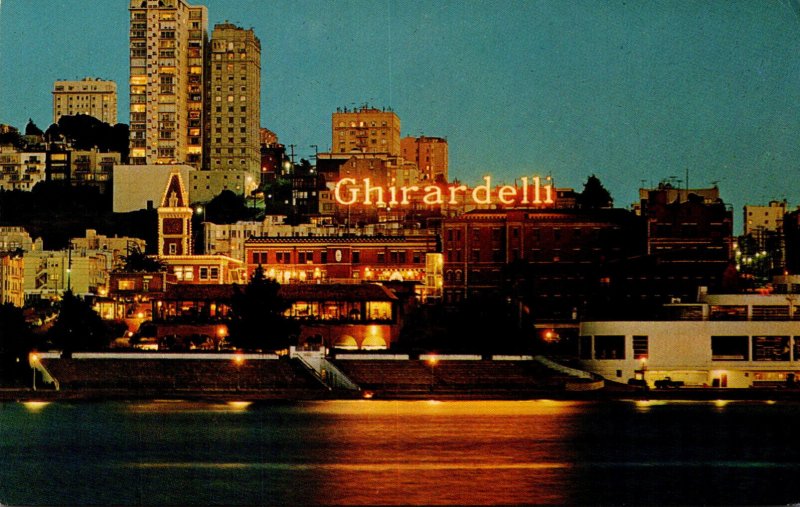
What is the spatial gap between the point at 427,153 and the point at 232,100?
26.3 m

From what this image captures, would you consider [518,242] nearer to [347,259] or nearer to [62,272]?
[347,259]

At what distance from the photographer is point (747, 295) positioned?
7288 centimetres

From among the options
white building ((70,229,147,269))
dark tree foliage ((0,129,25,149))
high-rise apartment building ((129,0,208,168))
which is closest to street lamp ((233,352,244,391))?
white building ((70,229,147,269))

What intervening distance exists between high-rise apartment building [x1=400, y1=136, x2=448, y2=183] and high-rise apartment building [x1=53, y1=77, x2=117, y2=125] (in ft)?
136

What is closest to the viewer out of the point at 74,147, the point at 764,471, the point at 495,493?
the point at 495,493

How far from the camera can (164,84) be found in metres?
148

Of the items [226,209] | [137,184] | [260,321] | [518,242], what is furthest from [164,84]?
[260,321]

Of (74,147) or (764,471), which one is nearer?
(764,471)

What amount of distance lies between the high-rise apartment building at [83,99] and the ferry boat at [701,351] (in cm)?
12536

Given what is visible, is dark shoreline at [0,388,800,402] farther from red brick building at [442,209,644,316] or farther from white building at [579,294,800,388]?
red brick building at [442,209,644,316]

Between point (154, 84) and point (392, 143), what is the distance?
25.4 meters

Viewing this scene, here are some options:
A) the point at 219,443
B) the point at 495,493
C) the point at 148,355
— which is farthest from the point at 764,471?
the point at 148,355

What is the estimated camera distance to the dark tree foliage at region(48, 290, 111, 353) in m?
80.1

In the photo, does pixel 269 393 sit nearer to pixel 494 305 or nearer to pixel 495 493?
pixel 494 305
